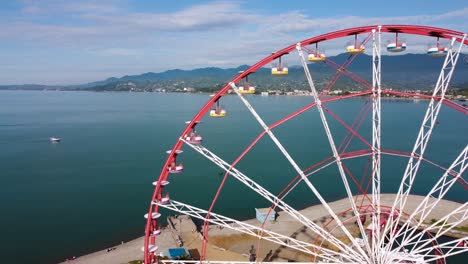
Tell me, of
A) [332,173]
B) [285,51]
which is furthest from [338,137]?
[285,51]

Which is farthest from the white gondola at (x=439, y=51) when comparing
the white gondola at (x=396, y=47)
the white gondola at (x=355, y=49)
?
the white gondola at (x=355, y=49)

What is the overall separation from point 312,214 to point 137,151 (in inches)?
2180

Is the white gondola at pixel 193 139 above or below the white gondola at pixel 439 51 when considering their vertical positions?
below

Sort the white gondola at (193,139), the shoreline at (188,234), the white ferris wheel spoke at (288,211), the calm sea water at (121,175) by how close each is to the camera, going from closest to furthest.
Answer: the white ferris wheel spoke at (288,211) < the white gondola at (193,139) < the shoreline at (188,234) < the calm sea water at (121,175)

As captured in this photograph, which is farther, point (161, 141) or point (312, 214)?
point (161, 141)

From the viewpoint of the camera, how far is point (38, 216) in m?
51.8

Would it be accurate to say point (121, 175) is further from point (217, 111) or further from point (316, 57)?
point (316, 57)

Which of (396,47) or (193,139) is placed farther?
(193,139)

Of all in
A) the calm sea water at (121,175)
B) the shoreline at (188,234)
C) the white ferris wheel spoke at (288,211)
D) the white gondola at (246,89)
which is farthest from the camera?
the calm sea water at (121,175)

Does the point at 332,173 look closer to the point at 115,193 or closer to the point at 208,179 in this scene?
the point at 208,179

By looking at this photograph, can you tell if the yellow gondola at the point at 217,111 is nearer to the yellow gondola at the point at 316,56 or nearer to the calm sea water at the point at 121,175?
the yellow gondola at the point at 316,56

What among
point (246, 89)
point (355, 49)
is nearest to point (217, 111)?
point (246, 89)

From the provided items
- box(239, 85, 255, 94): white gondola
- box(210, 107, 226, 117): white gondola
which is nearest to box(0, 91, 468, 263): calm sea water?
box(210, 107, 226, 117): white gondola

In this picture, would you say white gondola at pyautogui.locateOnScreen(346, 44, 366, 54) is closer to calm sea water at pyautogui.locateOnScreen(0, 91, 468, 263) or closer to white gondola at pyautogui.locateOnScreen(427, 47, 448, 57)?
white gondola at pyautogui.locateOnScreen(427, 47, 448, 57)
